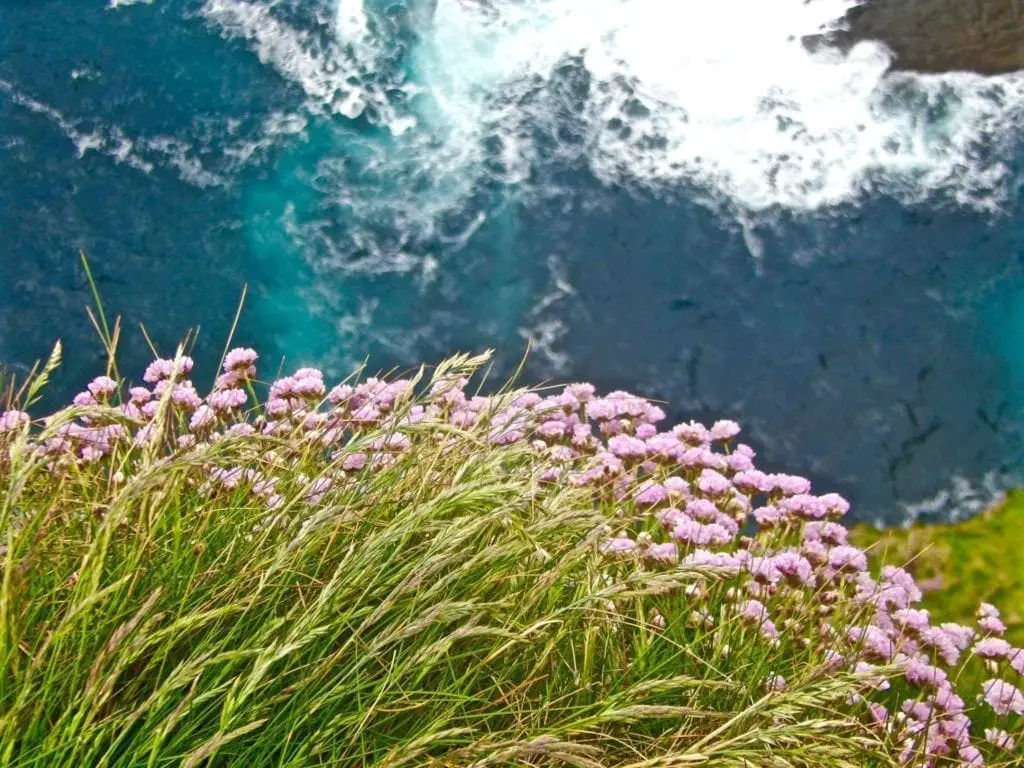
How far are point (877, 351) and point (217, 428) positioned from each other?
5012 millimetres

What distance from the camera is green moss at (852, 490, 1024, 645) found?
642 centimetres

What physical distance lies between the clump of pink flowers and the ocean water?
2.68 m

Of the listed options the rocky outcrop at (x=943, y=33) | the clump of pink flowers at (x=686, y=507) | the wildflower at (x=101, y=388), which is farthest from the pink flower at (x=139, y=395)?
the rocky outcrop at (x=943, y=33)

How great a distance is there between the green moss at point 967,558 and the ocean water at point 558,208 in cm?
18

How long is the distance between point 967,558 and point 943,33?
498cm

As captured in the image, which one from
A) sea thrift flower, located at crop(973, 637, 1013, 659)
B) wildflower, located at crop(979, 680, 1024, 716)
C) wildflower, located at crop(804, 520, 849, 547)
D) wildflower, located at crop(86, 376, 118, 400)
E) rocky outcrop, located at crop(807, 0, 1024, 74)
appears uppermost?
rocky outcrop, located at crop(807, 0, 1024, 74)

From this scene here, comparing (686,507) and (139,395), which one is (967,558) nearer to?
(686,507)

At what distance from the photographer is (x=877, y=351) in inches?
299

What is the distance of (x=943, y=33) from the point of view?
9297mm

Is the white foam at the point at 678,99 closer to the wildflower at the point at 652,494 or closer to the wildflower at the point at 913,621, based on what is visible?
the wildflower at the point at 652,494

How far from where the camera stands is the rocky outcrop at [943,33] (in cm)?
912

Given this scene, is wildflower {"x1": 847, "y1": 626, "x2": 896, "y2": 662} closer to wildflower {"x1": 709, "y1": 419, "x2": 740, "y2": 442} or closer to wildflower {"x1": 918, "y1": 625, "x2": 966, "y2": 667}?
wildflower {"x1": 918, "y1": 625, "x2": 966, "y2": 667}

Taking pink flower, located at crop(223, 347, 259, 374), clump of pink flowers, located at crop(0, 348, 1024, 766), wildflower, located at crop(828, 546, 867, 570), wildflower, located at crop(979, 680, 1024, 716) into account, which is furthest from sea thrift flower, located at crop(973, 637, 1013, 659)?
pink flower, located at crop(223, 347, 259, 374)

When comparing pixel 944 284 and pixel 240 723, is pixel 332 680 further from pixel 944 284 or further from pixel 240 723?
pixel 944 284
